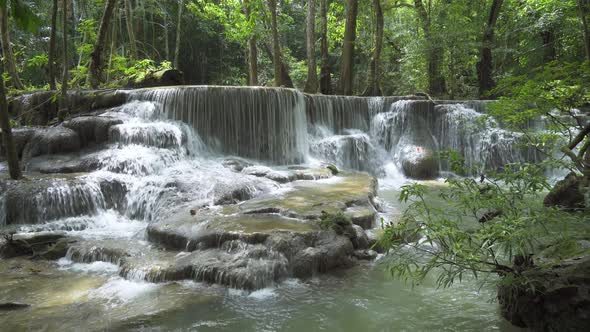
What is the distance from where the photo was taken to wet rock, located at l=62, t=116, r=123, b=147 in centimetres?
937

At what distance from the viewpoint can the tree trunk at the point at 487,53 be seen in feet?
52.5

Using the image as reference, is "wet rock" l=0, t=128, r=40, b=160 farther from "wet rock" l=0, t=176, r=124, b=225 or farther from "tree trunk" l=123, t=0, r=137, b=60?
"tree trunk" l=123, t=0, r=137, b=60

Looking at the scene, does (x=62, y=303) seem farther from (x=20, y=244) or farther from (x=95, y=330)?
(x=20, y=244)

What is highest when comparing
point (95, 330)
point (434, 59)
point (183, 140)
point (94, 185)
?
point (434, 59)

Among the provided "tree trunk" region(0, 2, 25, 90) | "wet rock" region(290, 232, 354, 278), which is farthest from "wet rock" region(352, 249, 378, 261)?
"tree trunk" region(0, 2, 25, 90)

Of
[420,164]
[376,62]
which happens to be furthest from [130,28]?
[420,164]

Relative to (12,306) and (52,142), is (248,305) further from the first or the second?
(52,142)

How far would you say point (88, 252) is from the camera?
5574 millimetres

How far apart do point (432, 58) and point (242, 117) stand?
29.3 ft

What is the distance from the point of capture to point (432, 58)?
1644 cm

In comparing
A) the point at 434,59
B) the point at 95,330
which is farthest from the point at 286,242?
the point at 434,59

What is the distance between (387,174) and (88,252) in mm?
8580

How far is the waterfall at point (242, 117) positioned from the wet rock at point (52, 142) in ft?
7.09

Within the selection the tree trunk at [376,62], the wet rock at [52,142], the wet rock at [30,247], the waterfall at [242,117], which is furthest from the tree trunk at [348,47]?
the wet rock at [30,247]
